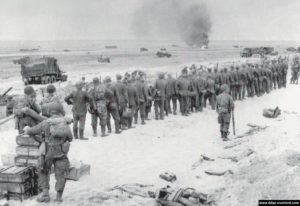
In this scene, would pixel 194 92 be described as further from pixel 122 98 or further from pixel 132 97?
pixel 122 98

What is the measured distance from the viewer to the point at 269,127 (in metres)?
13.2

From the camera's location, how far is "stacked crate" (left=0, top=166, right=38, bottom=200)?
723 centimetres

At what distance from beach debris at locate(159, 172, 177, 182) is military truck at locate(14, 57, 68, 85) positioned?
944 inches

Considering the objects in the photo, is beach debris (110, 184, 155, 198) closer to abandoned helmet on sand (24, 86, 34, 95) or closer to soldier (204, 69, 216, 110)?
abandoned helmet on sand (24, 86, 34, 95)

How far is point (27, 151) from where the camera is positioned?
25.6 ft

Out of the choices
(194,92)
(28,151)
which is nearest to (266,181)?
(28,151)

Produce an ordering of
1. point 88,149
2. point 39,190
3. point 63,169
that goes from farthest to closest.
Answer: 1. point 88,149
2. point 39,190
3. point 63,169

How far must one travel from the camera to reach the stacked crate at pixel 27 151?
7.74 metres

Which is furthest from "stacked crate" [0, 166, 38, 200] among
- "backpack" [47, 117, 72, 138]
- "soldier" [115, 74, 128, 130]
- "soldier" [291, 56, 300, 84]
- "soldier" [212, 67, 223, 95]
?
"soldier" [291, 56, 300, 84]

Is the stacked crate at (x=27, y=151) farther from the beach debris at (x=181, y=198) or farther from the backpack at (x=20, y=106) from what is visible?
the beach debris at (x=181, y=198)

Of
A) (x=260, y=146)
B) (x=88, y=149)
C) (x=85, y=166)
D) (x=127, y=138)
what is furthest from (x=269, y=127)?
(x=85, y=166)

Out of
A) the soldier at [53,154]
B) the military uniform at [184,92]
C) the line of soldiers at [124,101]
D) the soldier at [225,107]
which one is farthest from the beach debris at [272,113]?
the soldier at [53,154]

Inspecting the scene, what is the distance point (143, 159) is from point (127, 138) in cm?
221

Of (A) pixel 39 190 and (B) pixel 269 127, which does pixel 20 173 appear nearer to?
(A) pixel 39 190
